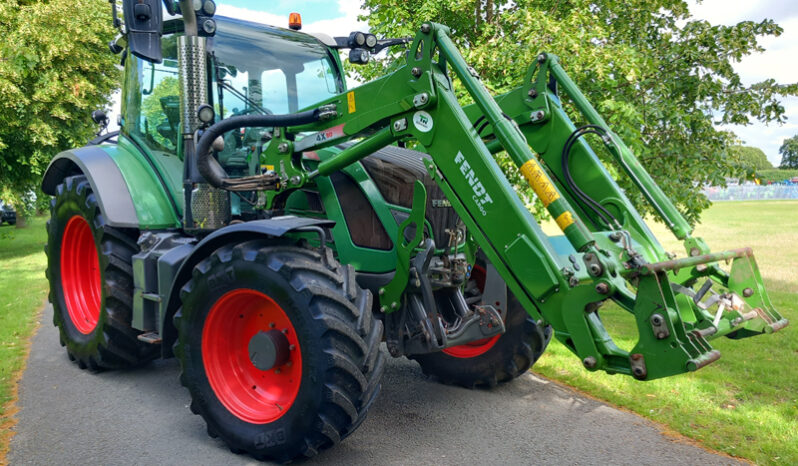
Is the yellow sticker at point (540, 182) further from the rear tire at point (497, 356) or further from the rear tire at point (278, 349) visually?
the rear tire at point (497, 356)

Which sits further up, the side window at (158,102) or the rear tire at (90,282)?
the side window at (158,102)

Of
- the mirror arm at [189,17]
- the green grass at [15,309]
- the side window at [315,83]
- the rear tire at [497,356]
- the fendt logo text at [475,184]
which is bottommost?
the green grass at [15,309]

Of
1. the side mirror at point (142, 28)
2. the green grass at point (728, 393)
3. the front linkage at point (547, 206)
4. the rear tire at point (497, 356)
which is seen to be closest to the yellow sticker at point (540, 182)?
the front linkage at point (547, 206)

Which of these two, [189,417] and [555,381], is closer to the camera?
[189,417]

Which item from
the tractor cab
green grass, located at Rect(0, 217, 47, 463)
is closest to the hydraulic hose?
the tractor cab

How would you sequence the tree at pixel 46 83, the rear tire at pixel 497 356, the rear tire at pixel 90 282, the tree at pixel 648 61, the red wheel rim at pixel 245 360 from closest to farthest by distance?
the red wheel rim at pixel 245 360
the rear tire at pixel 497 356
the rear tire at pixel 90 282
the tree at pixel 648 61
the tree at pixel 46 83

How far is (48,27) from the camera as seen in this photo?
14.4m

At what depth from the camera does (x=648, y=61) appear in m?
7.04

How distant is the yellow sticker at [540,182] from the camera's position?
3191 millimetres

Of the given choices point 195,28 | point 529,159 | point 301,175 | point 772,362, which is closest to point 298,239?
point 301,175

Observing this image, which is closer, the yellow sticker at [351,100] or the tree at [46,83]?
the yellow sticker at [351,100]

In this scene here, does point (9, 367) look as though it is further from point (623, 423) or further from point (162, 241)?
point (623, 423)

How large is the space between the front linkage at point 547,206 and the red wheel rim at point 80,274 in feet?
7.76

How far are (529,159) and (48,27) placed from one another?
14787 mm
